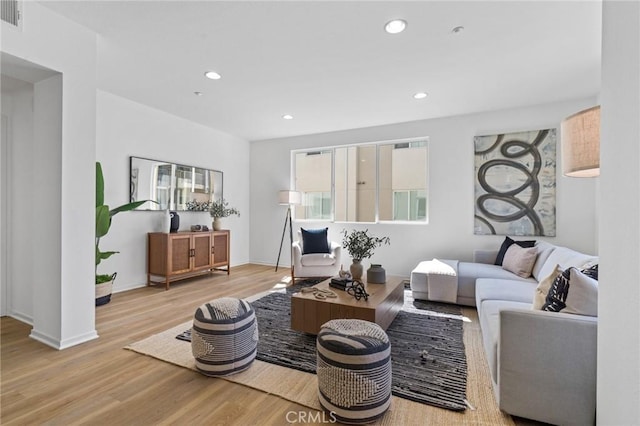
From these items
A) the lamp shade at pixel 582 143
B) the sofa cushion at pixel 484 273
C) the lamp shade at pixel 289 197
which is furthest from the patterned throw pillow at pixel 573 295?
the lamp shade at pixel 289 197

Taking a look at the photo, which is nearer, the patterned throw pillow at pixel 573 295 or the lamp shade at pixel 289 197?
the patterned throw pillow at pixel 573 295

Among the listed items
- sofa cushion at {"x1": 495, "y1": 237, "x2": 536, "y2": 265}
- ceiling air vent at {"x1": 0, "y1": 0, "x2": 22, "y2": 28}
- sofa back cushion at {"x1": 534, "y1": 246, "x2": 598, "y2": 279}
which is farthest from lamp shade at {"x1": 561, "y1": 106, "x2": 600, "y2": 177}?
ceiling air vent at {"x1": 0, "y1": 0, "x2": 22, "y2": 28}

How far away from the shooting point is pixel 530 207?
13.5ft

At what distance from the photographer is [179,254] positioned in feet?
13.9

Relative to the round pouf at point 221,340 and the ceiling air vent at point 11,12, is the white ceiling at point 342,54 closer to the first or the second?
the ceiling air vent at point 11,12

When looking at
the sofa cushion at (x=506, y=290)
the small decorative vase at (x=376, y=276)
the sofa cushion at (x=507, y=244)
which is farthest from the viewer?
the sofa cushion at (x=507, y=244)

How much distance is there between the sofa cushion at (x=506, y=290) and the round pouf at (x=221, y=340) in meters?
2.02

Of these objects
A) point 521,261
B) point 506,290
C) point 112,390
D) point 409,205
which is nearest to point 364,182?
point 409,205

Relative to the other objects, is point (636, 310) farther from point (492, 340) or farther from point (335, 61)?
point (335, 61)

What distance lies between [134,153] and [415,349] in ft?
14.0

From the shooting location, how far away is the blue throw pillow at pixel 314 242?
4633 millimetres

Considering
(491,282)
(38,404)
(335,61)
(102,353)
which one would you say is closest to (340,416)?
(38,404)

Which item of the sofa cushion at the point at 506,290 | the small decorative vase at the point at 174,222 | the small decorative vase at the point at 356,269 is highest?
the small decorative vase at the point at 174,222

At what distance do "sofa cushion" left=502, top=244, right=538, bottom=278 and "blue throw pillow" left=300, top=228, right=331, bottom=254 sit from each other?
241cm
